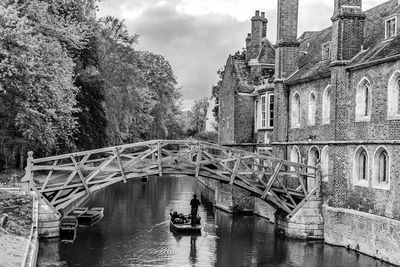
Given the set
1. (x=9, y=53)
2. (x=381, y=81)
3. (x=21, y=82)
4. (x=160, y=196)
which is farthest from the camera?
(x=160, y=196)

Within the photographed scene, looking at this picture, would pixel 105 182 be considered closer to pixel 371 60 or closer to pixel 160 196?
pixel 371 60

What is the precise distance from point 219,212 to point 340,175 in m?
12.4

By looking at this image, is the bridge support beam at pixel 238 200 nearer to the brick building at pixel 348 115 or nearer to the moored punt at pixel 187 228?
the brick building at pixel 348 115

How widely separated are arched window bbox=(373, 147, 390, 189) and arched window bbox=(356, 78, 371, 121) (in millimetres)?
1702

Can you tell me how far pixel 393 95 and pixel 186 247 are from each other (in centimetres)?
1013

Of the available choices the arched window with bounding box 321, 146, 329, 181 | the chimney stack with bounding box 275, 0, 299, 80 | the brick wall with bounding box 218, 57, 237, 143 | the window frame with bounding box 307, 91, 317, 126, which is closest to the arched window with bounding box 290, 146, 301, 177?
the window frame with bounding box 307, 91, 317, 126

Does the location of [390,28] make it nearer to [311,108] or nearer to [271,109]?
[311,108]

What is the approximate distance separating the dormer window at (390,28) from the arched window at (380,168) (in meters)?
4.75

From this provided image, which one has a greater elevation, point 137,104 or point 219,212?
point 137,104

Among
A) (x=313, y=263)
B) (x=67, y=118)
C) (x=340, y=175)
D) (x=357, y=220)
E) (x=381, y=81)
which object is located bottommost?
(x=313, y=263)

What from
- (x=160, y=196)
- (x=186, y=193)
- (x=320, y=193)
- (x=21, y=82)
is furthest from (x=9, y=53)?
(x=186, y=193)

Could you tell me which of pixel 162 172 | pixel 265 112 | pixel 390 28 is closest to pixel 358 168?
pixel 390 28

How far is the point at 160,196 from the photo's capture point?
44.6 metres

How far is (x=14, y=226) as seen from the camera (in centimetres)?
1914
